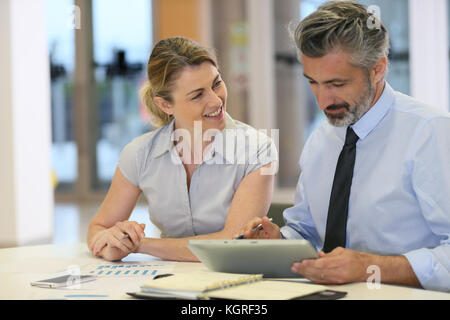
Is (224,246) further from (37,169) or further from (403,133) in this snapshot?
(37,169)

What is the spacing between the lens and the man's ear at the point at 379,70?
5.52 feet

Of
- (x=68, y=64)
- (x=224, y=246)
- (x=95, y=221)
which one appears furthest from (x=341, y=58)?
(x=68, y=64)

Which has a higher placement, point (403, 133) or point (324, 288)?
point (403, 133)

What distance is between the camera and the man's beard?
1.69 meters

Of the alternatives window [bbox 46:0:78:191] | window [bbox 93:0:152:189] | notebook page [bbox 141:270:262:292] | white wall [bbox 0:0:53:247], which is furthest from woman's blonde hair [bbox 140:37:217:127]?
window [bbox 46:0:78:191]

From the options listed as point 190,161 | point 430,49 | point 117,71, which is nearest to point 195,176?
point 190,161

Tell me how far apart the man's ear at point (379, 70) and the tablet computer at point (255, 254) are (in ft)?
2.06

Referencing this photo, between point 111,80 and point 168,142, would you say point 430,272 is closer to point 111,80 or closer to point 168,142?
point 168,142

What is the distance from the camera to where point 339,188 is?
1765 millimetres

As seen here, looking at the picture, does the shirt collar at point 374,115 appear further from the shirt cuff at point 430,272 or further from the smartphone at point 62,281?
the smartphone at point 62,281

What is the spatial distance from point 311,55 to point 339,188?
1.34ft

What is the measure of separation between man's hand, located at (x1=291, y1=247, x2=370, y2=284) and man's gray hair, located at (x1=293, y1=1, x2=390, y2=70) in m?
0.58

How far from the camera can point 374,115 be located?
173cm
